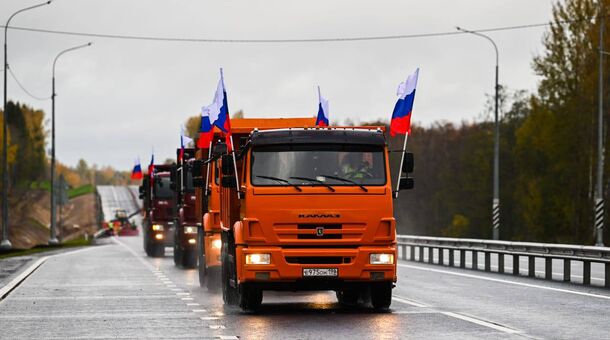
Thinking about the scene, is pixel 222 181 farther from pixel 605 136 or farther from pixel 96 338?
pixel 605 136

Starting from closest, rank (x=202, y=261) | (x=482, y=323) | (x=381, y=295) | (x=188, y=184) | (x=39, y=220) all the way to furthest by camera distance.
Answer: (x=482, y=323)
(x=381, y=295)
(x=202, y=261)
(x=188, y=184)
(x=39, y=220)

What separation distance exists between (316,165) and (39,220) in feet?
408

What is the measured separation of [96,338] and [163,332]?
1.00 meters

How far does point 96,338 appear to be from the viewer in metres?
15.4

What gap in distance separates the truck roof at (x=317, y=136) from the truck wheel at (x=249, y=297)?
1.99 meters

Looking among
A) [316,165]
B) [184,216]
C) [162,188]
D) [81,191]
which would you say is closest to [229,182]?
[316,165]

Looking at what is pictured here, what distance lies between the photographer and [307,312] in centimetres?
1945

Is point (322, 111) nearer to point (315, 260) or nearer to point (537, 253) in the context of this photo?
point (537, 253)

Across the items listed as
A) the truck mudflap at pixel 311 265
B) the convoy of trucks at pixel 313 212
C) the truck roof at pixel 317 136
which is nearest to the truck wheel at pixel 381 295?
the convoy of trucks at pixel 313 212

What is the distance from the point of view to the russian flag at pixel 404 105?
24000 millimetres

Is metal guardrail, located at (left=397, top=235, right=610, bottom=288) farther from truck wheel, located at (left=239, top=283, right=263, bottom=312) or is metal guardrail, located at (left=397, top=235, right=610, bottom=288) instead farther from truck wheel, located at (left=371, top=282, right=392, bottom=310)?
truck wheel, located at (left=239, top=283, right=263, bottom=312)

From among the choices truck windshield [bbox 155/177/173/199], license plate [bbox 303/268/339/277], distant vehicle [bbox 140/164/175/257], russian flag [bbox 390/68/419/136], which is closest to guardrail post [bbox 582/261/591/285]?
russian flag [bbox 390/68/419/136]

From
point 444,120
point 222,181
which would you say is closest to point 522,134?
point 444,120

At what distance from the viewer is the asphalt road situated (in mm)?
15969
